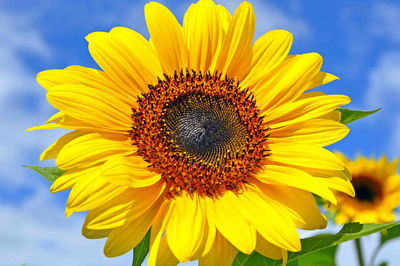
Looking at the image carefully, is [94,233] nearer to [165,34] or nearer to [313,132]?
[165,34]

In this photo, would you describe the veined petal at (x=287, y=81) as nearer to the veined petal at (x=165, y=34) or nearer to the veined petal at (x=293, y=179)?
the veined petal at (x=293, y=179)

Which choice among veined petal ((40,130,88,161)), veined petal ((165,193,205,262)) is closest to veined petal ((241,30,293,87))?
veined petal ((165,193,205,262))

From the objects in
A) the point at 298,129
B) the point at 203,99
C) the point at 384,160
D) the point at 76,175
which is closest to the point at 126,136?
the point at 76,175

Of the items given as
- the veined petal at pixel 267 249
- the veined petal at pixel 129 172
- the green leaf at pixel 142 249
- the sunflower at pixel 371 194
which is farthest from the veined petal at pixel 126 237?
the sunflower at pixel 371 194

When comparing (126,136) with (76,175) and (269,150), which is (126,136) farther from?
(269,150)

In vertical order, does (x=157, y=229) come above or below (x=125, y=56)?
below

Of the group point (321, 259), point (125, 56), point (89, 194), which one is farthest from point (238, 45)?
point (321, 259)

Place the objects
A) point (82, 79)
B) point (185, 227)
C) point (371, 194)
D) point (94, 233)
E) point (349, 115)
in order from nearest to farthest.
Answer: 1. point (185, 227)
2. point (94, 233)
3. point (82, 79)
4. point (349, 115)
5. point (371, 194)
